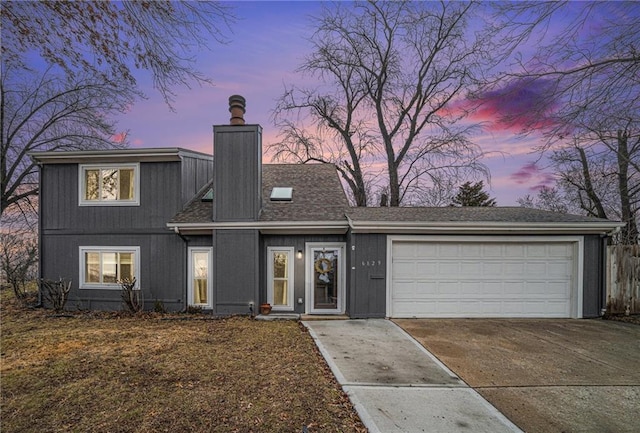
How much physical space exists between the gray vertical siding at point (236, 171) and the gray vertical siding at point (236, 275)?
2.69ft

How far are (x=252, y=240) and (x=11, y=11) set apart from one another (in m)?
6.46

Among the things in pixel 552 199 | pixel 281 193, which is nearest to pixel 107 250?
pixel 281 193

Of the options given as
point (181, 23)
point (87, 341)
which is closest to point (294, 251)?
point (87, 341)

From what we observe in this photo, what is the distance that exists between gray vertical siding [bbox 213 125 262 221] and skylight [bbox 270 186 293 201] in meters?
1.14

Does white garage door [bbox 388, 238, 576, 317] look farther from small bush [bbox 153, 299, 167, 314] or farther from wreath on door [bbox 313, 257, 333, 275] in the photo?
small bush [bbox 153, 299, 167, 314]

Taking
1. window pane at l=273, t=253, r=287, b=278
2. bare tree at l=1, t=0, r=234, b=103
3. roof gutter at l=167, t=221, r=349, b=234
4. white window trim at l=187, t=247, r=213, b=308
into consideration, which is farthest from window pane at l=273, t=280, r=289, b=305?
bare tree at l=1, t=0, r=234, b=103

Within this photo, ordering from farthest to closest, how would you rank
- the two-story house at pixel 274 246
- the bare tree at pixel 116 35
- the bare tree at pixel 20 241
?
the bare tree at pixel 20 241
the two-story house at pixel 274 246
the bare tree at pixel 116 35

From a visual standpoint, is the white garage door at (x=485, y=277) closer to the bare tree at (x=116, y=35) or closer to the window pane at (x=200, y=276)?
the window pane at (x=200, y=276)

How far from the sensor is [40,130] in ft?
40.1

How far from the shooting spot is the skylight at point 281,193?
9773mm

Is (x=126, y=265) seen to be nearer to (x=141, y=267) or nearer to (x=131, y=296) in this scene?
(x=141, y=267)

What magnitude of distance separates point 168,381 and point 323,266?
497 centimetres

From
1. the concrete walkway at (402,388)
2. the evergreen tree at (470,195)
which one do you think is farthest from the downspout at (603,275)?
the evergreen tree at (470,195)

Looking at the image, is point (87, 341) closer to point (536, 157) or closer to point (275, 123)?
point (536, 157)
